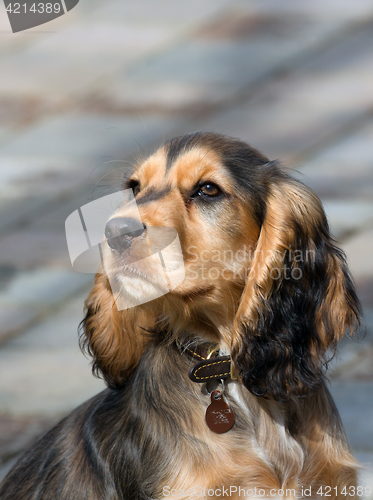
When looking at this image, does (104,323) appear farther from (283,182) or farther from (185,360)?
(283,182)

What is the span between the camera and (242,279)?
1.87 m

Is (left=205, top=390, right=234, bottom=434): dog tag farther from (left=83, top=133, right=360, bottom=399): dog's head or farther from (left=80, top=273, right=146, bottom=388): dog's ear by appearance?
(left=80, top=273, right=146, bottom=388): dog's ear

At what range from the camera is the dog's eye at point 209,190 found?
1865 mm

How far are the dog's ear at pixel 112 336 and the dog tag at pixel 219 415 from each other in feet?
1.27

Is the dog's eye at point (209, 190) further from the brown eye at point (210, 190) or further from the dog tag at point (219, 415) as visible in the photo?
the dog tag at point (219, 415)

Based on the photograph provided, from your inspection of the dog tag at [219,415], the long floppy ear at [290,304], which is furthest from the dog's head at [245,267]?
the dog tag at [219,415]

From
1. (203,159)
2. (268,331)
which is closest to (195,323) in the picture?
(268,331)

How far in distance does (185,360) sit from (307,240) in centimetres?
57

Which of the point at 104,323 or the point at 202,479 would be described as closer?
the point at 202,479

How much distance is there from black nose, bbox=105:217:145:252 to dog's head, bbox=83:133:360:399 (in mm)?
27

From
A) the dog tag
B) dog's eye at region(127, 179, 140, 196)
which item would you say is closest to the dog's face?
dog's eye at region(127, 179, 140, 196)

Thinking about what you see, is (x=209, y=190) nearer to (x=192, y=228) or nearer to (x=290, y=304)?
(x=192, y=228)

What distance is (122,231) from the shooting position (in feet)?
5.36

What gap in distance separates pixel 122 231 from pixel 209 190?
0.38m
